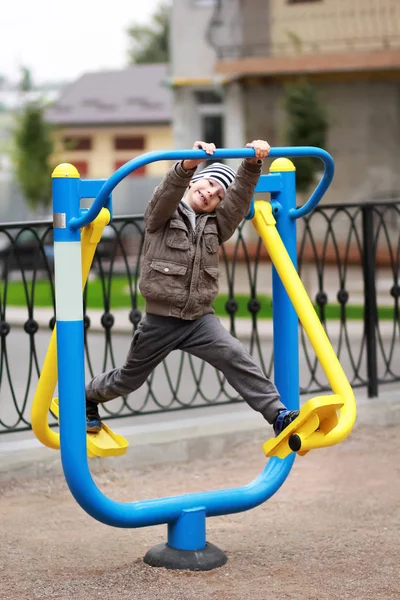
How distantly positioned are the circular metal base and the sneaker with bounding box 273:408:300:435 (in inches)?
24.4

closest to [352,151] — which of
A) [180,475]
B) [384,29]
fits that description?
[384,29]

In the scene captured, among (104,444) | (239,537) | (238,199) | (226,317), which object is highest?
(238,199)

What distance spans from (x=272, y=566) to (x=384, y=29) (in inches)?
651

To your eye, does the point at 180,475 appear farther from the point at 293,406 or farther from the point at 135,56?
the point at 135,56

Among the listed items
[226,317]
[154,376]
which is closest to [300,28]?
[226,317]

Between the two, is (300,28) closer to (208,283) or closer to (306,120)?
(306,120)

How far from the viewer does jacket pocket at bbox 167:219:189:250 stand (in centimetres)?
416

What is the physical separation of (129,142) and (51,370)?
47117 millimetres

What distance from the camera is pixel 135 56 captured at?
77.2m

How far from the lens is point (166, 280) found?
13.7ft

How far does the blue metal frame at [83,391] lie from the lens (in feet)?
13.1

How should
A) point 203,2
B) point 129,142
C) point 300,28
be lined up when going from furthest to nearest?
point 129,142, point 203,2, point 300,28

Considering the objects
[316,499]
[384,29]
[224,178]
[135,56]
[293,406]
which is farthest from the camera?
[135,56]

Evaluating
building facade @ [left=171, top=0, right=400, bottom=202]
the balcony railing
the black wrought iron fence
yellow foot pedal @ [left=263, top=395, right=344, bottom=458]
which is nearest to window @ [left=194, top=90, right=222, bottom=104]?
building facade @ [left=171, top=0, right=400, bottom=202]
